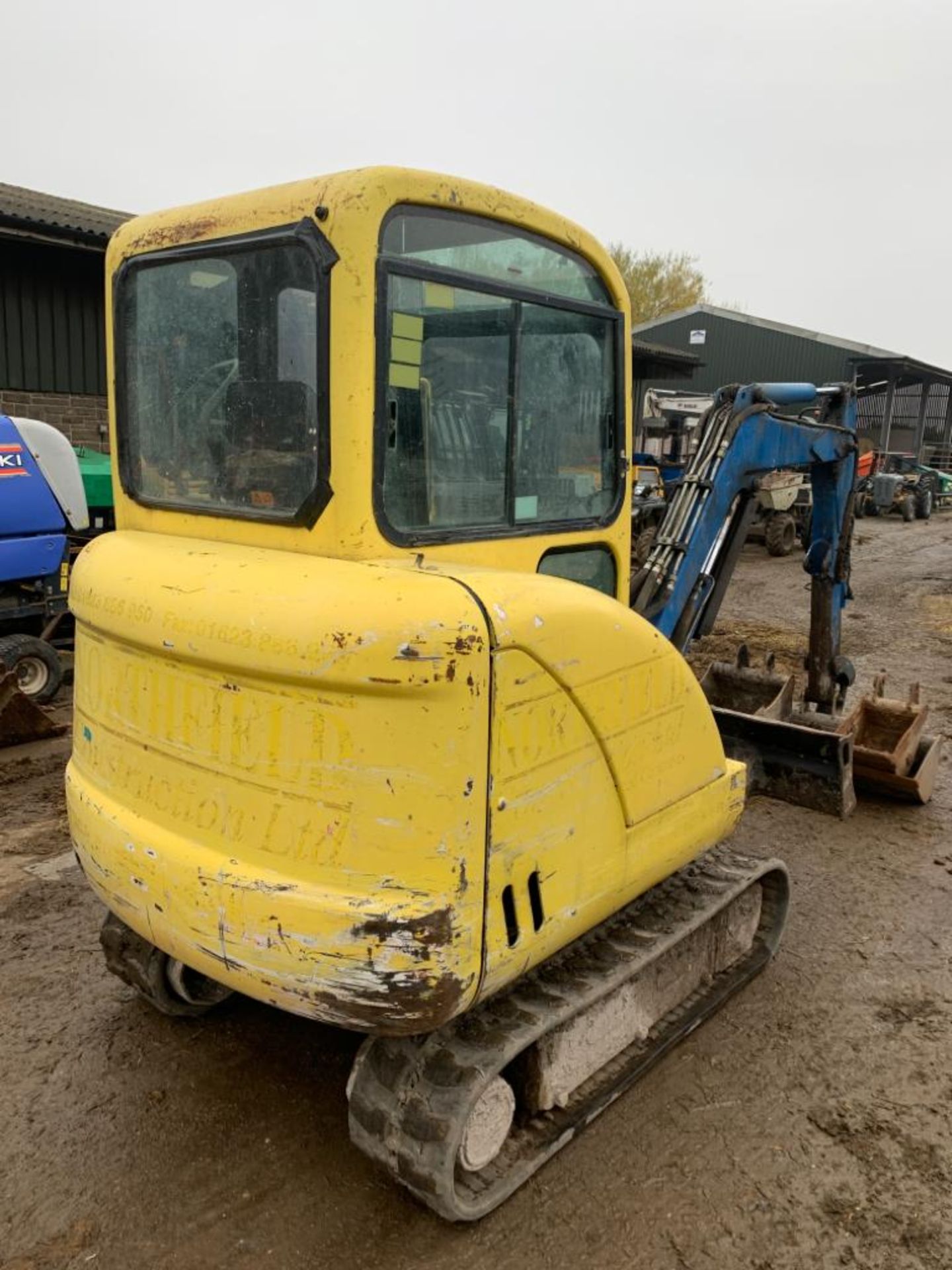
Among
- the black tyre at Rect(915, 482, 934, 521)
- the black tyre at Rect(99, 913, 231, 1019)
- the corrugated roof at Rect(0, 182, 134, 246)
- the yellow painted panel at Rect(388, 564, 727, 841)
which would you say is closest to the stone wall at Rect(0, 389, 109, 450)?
the corrugated roof at Rect(0, 182, 134, 246)

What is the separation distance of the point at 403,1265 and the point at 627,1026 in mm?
961

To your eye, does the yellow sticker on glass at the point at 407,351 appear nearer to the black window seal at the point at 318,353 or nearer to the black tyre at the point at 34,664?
the black window seal at the point at 318,353

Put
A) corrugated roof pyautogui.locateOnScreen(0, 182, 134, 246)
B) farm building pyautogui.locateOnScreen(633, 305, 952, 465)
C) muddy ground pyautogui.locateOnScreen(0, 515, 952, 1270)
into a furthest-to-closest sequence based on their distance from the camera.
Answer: farm building pyautogui.locateOnScreen(633, 305, 952, 465)
corrugated roof pyautogui.locateOnScreen(0, 182, 134, 246)
muddy ground pyautogui.locateOnScreen(0, 515, 952, 1270)

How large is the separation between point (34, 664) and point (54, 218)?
5.54 metres

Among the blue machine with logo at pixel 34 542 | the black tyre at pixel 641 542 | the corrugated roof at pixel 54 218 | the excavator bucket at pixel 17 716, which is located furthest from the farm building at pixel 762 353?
the excavator bucket at pixel 17 716

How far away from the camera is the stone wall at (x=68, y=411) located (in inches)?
417

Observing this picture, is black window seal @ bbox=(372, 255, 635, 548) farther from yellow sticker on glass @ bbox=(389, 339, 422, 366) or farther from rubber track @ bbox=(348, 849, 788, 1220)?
rubber track @ bbox=(348, 849, 788, 1220)

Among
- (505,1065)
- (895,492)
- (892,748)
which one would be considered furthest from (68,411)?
(895,492)

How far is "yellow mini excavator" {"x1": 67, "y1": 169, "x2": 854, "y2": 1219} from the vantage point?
215cm

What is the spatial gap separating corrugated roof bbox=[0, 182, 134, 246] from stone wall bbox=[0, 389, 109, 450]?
1.76 metres

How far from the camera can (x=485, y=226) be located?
2.60 metres

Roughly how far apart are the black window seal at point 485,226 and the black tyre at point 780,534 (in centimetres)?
1418

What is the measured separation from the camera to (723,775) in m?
3.18

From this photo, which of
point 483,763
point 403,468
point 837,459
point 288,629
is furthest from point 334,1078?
point 837,459
